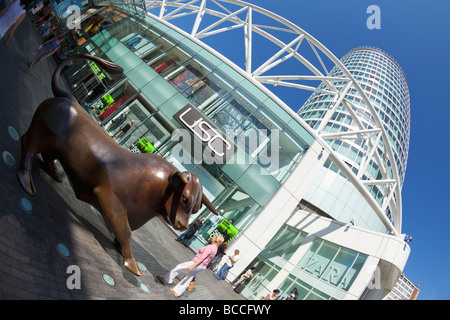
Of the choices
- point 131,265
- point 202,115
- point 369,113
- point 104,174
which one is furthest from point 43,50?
point 369,113

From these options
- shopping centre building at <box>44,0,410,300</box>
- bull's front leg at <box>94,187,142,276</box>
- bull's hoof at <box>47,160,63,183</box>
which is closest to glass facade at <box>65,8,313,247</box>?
shopping centre building at <box>44,0,410,300</box>

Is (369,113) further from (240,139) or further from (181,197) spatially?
(181,197)

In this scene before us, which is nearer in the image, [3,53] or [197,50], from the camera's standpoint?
[3,53]

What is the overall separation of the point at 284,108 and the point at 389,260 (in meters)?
12.8

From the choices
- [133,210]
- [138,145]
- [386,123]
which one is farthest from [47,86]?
[386,123]

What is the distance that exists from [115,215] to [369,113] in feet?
159

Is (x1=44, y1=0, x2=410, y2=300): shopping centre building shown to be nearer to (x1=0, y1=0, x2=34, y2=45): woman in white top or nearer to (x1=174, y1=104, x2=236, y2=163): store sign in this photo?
(x1=174, y1=104, x2=236, y2=163): store sign

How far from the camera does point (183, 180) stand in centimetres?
374

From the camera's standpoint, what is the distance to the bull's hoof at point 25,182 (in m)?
3.68

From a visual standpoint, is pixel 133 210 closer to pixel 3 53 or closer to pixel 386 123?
pixel 3 53

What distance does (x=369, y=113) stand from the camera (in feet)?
139

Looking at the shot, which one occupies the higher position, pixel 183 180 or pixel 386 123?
pixel 386 123

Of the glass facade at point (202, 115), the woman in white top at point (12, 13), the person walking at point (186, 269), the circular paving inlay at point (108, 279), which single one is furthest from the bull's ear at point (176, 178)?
the glass facade at point (202, 115)

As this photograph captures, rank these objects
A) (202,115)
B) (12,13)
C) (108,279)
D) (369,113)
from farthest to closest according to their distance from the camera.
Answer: (369,113)
(202,115)
(12,13)
(108,279)
